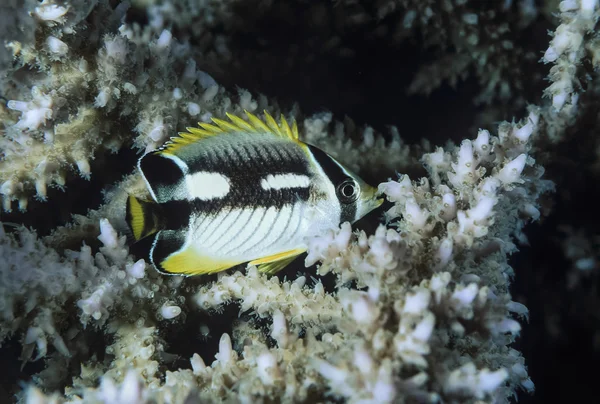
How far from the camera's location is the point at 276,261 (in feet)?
5.91

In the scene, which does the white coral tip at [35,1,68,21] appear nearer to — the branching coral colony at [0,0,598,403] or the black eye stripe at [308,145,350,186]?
the branching coral colony at [0,0,598,403]

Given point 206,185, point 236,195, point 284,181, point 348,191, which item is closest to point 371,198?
point 348,191

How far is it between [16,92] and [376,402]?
5.81 ft

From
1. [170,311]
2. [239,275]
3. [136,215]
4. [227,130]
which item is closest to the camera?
[136,215]

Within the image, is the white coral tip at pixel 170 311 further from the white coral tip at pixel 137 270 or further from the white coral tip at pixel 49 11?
the white coral tip at pixel 49 11

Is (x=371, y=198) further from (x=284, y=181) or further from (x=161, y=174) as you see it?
(x=161, y=174)

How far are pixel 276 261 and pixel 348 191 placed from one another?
39cm

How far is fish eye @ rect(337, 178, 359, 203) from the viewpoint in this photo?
5.53ft

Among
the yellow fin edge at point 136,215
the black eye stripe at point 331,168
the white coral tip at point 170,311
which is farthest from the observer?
the white coral tip at point 170,311

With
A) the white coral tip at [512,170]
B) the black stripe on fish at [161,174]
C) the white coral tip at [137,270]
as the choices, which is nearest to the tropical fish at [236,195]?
the black stripe on fish at [161,174]

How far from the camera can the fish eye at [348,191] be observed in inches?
66.3

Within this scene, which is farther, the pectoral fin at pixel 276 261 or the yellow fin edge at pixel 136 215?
the pectoral fin at pixel 276 261

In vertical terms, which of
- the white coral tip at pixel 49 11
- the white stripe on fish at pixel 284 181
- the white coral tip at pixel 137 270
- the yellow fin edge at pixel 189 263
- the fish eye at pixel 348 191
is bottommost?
the white coral tip at pixel 137 270

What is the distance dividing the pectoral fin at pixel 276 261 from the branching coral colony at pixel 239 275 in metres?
0.09
